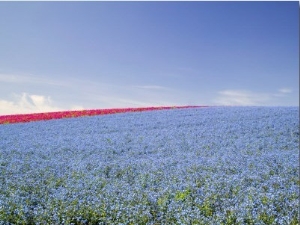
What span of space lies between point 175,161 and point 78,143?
528cm

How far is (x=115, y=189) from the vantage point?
7.56m

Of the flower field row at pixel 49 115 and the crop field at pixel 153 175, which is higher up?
the flower field row at pixel 49 115

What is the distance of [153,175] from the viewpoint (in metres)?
8.84

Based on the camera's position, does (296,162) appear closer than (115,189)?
No

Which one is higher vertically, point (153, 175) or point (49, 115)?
point (49, 115)

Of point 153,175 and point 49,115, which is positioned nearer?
point 153,175

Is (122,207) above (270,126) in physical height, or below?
below

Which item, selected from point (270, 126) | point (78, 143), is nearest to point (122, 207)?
point (78, 143)

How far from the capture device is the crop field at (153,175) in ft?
20.4

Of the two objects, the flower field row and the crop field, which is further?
the flower field row

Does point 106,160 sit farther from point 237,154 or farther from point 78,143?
point 237,154

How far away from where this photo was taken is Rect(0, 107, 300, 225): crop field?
6232 millimetres

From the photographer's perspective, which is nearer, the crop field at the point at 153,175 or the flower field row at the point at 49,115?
the crop field at the point at 153,175

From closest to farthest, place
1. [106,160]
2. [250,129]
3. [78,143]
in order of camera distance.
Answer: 1. [106,160]
2. [78,143]
3. [250,129]
